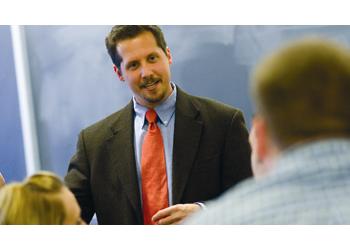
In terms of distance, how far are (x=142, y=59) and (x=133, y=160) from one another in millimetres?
296

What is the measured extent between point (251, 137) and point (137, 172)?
348mm

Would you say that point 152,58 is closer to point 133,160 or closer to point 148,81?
point 148,81

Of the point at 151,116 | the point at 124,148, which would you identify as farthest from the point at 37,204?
the point at 151,116

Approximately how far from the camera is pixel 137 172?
6.39 ft

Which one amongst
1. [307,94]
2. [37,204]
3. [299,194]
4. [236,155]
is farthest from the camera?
[236,155]

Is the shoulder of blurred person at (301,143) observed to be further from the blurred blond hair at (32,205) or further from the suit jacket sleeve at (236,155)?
the blurred blond hair at (32,205)

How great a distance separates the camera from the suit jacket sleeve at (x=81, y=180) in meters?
1.92

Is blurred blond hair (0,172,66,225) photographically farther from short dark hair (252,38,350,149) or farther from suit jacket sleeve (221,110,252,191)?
short dark hair (252,38,350,149)

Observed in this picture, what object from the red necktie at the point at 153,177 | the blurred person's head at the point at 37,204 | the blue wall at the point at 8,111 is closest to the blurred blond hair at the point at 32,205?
the blurred person's head at the point at 37,204

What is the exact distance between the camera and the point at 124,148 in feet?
6.43

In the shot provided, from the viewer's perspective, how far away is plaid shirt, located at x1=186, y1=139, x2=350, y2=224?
97cm

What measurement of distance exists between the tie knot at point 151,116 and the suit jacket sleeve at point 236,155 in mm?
220

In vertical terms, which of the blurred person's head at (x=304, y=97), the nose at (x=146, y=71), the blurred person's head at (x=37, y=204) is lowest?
the blurred person's head at (x=37, y=204)

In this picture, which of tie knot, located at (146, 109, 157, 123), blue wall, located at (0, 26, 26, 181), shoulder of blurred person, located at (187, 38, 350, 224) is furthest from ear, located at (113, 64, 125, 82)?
shoulder of blurred person, located at (187, 38, 350, 224)
